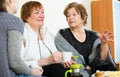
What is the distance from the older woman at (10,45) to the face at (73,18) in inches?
36.3

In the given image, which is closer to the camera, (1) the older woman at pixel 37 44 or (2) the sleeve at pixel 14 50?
(2) the sleeve at pixel 14 50

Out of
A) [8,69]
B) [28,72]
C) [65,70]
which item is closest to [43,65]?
[65,70]

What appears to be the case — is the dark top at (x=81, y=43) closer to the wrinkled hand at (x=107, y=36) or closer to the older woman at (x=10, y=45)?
the wrinkled hand at (x=107, y=36)

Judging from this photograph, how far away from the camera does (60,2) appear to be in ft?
9.59

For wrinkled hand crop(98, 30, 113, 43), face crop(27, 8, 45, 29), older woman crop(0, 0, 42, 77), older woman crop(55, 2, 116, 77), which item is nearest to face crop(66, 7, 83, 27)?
older woman crop(55, 2, 116, 77)

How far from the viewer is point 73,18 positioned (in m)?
2.21

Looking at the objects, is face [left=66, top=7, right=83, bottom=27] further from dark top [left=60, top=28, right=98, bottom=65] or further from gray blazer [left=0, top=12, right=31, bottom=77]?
gray blazer [left=0, top=12, right=31, bottom=77]

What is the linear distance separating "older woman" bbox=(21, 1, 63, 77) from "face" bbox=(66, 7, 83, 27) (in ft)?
0.97

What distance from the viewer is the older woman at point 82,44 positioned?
2160 millimetres

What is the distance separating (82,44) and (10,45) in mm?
1038

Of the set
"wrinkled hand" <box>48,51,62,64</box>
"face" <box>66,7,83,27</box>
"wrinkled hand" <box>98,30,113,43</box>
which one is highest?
"face" <box>66,7,83,27</box>

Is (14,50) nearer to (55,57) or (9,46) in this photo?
(9,46)

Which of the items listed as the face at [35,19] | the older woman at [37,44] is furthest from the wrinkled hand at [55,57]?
the face at [35,19]

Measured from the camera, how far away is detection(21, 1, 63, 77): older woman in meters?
1.76
